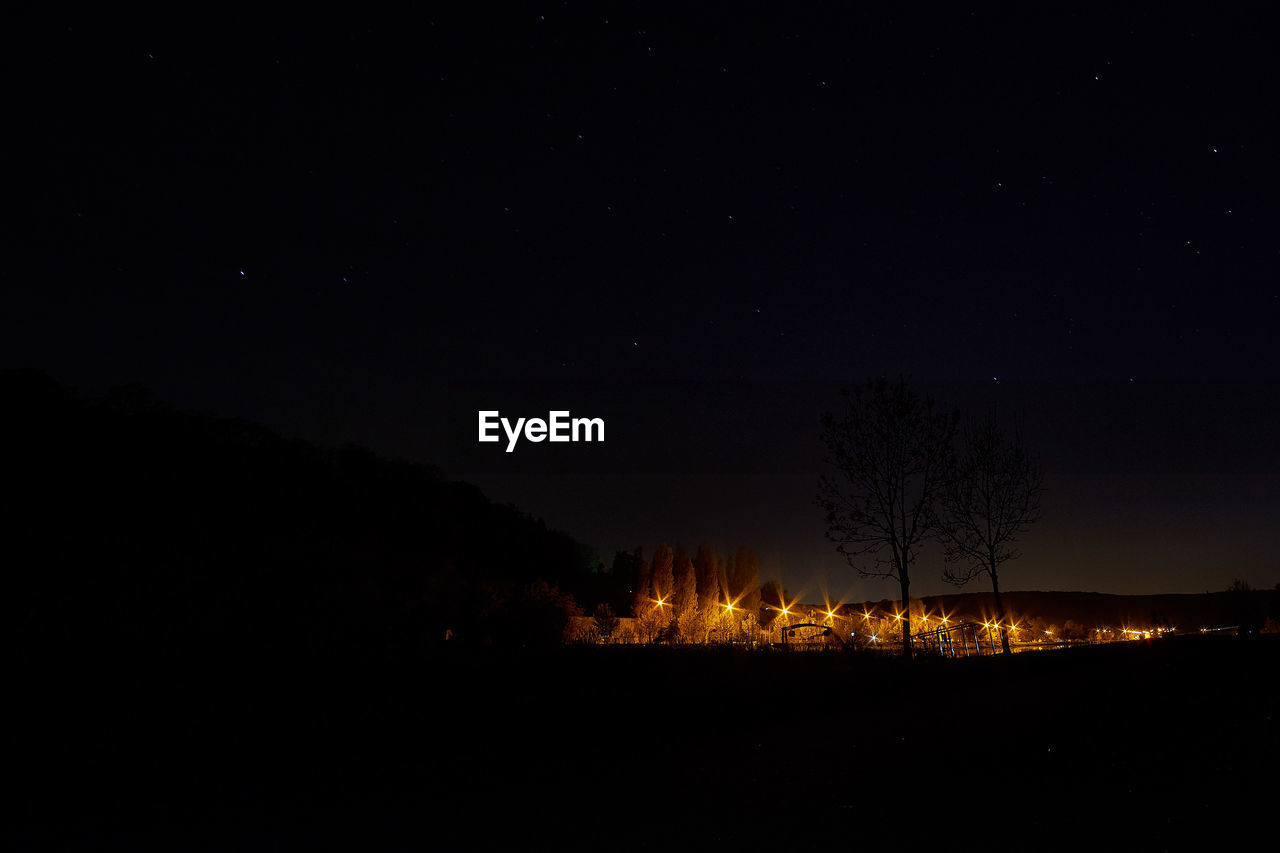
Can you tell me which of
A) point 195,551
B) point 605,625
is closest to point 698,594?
point 605,625

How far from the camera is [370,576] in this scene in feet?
52.3

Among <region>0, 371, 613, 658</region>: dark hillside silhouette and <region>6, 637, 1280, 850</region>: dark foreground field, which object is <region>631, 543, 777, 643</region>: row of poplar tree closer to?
<region>0, 371, 613, 658</region>: dark hillside silhouette

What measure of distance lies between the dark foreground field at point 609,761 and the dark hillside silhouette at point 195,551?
1.76 meters

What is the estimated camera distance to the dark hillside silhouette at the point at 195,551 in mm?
10977

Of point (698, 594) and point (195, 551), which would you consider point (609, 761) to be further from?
point (698, 594)

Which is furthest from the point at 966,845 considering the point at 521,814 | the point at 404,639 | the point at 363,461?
the point at 363,461

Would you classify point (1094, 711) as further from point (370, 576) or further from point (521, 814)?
point (370, 576)

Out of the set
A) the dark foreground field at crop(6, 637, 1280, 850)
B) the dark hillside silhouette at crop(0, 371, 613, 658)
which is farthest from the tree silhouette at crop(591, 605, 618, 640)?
the dark foreground field at crop(6, 637, 1280, 850)

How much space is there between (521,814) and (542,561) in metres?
61.9

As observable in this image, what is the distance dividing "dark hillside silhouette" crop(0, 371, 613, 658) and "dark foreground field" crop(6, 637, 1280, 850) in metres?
1.76

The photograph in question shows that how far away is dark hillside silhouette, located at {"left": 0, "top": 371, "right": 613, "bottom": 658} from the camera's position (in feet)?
36.0

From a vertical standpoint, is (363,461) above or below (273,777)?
above

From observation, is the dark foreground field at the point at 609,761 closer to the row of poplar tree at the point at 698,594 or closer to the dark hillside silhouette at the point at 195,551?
the dark hillside silhouette at the point at 195,551

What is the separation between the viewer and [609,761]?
292 inches
